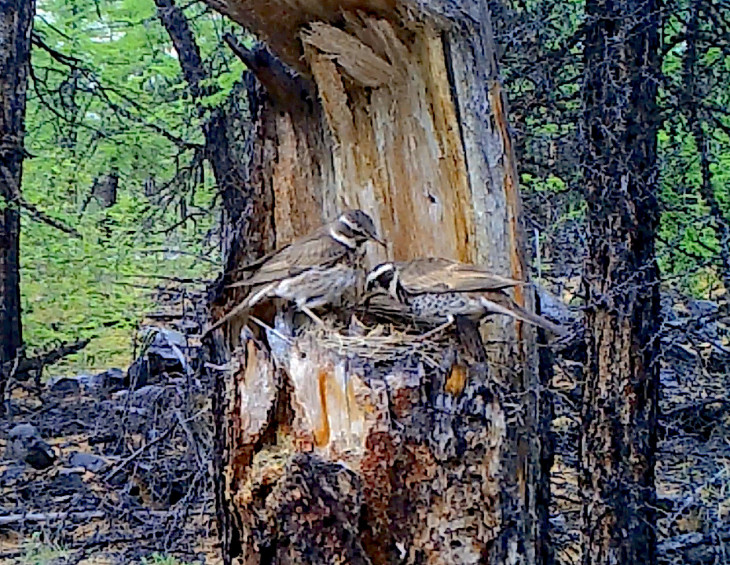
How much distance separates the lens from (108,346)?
13.8 metres

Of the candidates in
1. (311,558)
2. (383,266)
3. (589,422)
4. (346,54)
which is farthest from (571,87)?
(311,558)

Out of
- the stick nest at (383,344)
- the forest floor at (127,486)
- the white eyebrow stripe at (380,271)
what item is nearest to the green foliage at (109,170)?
the forest floor at (127,486)

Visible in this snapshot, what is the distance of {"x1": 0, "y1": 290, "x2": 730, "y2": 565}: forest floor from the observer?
596cm

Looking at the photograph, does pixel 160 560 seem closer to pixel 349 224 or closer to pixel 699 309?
pixel 349 224

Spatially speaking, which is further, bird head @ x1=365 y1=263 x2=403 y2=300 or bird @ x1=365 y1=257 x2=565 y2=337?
bird head @ x1=365 y1=263 x2=403 y2=300

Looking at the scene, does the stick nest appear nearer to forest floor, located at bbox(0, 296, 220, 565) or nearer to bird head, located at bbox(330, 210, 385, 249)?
bird head, located at bbox(330, 210, 385, 249)

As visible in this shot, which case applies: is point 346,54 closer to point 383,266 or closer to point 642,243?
point 383,266

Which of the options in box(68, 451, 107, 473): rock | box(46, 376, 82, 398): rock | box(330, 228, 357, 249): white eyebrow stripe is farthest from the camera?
box(46, 376, 82, 398): rock

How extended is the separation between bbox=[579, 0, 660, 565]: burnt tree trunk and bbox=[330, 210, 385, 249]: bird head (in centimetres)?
181

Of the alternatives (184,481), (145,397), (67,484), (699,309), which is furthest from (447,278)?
(699,309)

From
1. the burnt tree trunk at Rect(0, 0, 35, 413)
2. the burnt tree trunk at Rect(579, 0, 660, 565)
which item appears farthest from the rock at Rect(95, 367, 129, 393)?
the burnt tree trunk at Rect(579, 0, 660, 565)

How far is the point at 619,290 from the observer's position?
5262 millimetres

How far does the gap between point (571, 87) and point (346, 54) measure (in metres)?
2.72

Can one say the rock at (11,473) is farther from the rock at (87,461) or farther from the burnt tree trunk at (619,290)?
the burnt tree trunk at (619,290)
